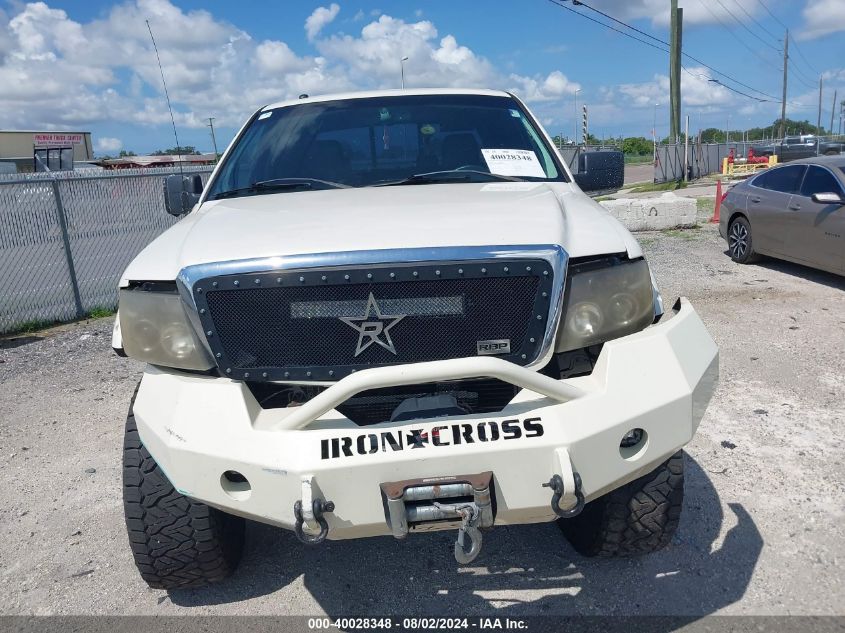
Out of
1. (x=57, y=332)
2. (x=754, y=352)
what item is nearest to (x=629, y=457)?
(x=754, y=352)

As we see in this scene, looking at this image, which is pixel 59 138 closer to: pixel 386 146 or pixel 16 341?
pixel 16 341

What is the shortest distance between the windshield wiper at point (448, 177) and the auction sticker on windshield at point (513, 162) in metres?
0.05

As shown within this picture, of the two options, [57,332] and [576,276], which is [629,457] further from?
[57,332]

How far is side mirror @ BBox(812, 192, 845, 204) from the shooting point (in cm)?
757

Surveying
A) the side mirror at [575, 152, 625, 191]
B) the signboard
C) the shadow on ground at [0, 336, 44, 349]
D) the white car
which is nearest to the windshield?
the side mirror at [575, 152, 625, 191]

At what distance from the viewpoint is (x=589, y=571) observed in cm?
296

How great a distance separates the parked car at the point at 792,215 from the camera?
770 cm

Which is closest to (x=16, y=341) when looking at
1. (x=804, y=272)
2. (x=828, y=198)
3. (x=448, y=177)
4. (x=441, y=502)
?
(x=448, y=177)

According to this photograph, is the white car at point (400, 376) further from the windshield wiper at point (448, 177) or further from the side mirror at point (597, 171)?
the side mirror at point (597, 171)

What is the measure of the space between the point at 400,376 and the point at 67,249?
7806 millimetres

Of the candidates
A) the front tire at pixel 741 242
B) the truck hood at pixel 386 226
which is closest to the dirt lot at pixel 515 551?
the truck hood at pixel 386 226

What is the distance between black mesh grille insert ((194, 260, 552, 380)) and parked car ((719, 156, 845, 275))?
6777 mm

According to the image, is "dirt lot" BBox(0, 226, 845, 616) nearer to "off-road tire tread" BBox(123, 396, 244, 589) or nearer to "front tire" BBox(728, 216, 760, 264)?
"off-road tire tread" BBox(123, 396, 244, 589)

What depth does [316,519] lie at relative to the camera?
209 cm
